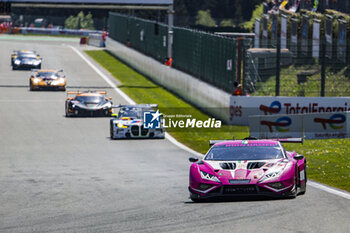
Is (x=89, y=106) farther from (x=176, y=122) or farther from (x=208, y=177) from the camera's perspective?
(x=208, y=177)

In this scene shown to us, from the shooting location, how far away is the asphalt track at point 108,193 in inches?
506

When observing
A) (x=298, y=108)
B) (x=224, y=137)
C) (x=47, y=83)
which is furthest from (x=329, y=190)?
(x=47, y=83)

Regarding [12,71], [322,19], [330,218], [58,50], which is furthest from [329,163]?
[58,50]

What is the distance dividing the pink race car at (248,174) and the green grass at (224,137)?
2757mm

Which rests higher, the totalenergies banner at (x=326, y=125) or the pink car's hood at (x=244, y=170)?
the pink car's hood at (x=244, y=170)

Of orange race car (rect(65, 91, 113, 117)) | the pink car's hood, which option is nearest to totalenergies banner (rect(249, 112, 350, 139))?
orange race car (rect(65, 91, 113, 117))

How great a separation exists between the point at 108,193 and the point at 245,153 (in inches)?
124

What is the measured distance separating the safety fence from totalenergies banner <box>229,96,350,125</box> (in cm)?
220

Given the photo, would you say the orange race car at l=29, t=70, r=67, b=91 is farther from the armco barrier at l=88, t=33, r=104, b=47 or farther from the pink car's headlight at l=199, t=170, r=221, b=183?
the armco barrier at l=88, t=33, r=104, b=47

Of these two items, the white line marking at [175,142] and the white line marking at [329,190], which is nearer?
the white line marking at [329,190]

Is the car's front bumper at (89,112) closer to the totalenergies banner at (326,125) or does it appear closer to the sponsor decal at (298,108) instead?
the sponsor decal at (298,108)

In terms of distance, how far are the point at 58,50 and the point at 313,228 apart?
247 feet

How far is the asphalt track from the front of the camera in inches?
506

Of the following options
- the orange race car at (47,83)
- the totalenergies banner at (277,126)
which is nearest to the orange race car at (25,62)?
the orange race car at (47,83)
